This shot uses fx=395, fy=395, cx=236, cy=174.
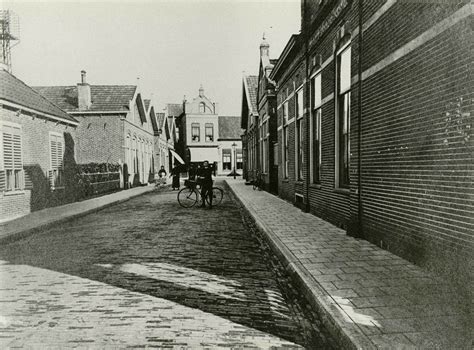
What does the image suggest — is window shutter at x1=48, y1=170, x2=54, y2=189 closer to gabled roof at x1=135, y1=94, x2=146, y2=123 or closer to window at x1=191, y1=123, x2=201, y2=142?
gabled roof at x1=135, y1=94, x2=146, y2=123

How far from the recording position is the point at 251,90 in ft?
99.8

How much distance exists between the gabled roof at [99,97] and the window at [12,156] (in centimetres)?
1288

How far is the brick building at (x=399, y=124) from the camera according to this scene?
425cm

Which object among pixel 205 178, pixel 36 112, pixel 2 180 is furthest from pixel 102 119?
pixel 205 178

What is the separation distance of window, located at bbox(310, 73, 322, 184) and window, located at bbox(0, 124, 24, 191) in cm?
903

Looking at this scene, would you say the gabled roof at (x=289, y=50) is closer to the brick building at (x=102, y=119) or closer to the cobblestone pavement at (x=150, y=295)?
the cobblestone pavement at (x=150, y=295)

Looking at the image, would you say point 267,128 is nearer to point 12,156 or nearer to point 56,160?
point 56,160

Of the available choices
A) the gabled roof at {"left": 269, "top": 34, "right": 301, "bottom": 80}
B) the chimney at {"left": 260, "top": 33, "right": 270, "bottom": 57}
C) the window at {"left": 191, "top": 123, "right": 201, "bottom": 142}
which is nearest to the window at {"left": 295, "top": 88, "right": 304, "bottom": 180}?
the gabled roof at {"left": 269, "top": 34, "right": 301, "bottom": 80}

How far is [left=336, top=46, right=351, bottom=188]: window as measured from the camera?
8148mm

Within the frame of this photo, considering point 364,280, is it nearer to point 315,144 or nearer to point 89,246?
point 89,246

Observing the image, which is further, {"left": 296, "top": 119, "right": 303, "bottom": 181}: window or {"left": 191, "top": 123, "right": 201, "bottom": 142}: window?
{"left": 191, "top": 123, "right": 201, "bottom": 142}: window

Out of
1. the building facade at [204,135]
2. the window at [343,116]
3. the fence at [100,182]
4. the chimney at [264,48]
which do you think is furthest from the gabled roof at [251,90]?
the building facade at [204,135]

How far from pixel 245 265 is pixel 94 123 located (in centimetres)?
2214

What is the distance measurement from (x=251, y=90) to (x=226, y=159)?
2827 cm
